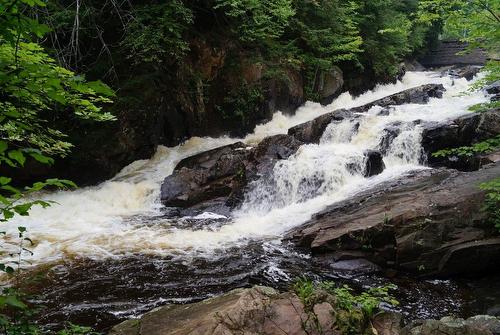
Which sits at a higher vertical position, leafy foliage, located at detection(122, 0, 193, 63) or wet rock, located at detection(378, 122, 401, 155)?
leafy foliage, located at detection(122, 0, 193, 63)

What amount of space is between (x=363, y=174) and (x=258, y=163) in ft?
10.6

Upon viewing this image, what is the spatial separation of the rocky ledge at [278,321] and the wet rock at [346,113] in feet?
34.2

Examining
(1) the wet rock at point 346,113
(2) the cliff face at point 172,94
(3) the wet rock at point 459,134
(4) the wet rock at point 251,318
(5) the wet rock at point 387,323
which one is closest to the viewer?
(4) the wet rock at point 251,318

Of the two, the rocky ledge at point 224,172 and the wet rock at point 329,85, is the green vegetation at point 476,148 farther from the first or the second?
the wet rock at point 329,85

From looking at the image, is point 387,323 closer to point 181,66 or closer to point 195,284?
point 195,284

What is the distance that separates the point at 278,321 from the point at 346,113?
12.6 meters

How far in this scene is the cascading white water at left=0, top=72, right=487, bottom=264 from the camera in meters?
8.37

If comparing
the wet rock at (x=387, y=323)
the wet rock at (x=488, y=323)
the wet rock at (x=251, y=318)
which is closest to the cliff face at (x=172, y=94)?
the wet rock at (x=251, y=318)

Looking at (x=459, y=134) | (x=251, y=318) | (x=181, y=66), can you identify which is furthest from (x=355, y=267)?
(x=181, y=66)

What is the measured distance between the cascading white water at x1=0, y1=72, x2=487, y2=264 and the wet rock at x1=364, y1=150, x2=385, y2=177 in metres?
0.20

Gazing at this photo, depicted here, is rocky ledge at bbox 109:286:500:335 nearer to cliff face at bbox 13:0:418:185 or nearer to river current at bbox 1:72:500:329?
river current at bbox 1:72:500:329

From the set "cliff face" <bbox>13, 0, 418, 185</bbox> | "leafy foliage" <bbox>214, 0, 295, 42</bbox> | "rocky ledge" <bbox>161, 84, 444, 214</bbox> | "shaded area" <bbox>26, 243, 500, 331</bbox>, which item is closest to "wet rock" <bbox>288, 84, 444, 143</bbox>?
"rocky ledge" <bbox>161, 84, 444, 214</bbox>

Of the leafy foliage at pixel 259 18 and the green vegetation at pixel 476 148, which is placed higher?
the leafy foliage at pixel 259 18

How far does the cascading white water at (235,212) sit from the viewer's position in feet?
27.5
